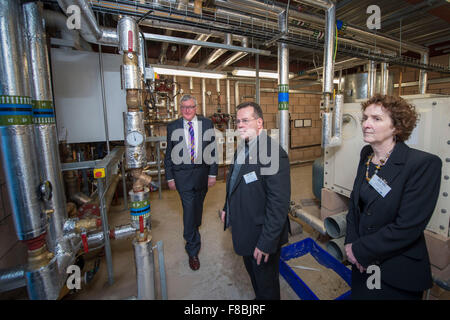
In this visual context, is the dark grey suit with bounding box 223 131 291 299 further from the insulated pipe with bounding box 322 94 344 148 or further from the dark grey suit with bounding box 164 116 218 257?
the insulated pipe with bounding box 322 94 344 148

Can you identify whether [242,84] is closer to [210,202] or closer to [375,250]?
[210,202]

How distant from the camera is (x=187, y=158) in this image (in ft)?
6.06

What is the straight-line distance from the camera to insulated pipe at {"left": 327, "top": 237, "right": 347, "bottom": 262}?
5.19ft

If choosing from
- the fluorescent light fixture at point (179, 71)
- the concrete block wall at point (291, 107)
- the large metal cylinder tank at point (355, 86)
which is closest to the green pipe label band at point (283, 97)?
the large metal cylinder tank at point (355, 86)

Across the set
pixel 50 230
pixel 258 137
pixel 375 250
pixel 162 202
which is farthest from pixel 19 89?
pixel 162 202

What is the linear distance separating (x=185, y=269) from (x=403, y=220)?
1.61m

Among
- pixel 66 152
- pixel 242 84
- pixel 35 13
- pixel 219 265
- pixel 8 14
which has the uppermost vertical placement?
pixel 242 84

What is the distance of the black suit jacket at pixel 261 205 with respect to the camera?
3.51ft

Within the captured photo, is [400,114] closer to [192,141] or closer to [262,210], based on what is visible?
[262,210]

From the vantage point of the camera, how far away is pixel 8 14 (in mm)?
975

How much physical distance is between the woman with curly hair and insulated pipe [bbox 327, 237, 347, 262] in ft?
1.81

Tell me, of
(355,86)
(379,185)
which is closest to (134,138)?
(379,185)

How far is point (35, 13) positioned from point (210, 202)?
8.94 ft

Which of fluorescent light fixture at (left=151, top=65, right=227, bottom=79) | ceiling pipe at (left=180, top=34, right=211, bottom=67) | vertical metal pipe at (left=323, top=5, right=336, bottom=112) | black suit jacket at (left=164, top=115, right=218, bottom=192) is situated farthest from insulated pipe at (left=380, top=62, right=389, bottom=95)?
black suit jacket at (left=164, top=115, right=218, bottom=192)
